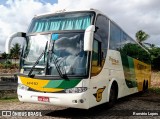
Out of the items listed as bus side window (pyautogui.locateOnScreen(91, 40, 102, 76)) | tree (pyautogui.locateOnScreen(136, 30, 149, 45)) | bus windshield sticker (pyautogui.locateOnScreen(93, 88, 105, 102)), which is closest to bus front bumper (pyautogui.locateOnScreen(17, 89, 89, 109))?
bus windshield sticker (pyautogui.locateOnScreen(93, 88, 105, 102))

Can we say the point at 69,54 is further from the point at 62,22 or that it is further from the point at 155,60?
the point at 155,60

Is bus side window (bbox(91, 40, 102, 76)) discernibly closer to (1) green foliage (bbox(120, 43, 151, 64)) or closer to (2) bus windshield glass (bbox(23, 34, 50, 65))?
(2) bus windshield glass (bbox(23, 34, 50, 65))

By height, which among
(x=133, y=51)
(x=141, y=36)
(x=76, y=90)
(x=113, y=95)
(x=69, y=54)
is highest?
(x=141, y=36)

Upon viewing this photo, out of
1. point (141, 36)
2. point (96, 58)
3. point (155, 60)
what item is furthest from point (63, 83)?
point (141, 36)

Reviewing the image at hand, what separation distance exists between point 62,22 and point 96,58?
1.70 meters

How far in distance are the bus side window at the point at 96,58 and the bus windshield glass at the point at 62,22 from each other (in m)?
0.74

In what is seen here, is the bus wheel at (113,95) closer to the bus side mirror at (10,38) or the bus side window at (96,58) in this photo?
the bus side window at (96,58)

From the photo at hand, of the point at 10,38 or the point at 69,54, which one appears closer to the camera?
the point at 69,54

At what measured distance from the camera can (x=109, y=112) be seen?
10.7 meters

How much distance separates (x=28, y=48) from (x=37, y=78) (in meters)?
1.22

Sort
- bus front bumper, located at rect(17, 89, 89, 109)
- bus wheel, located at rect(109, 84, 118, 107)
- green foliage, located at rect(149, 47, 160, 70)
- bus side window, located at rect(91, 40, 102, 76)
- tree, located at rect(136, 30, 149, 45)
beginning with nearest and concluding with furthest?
bus front bumper, located at rect(17, 89, 89, 109), bus side window, located at rect(91, 40, 102, 76), bus wheel, located at rect(109, 84, 118, 107), green foliage, located at rect(149, 47, 160, 70), tree, located at rect(136, 30, 149, 45)

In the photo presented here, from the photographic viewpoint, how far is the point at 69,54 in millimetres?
9273

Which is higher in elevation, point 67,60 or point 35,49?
point 35,49

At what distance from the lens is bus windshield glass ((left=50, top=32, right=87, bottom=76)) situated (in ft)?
29.9
